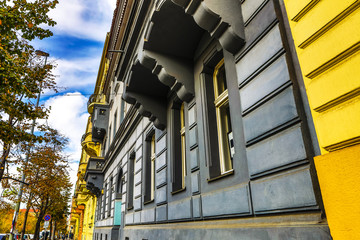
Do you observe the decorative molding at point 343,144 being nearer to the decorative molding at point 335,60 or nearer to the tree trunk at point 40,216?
the decorative molding at point 335,60

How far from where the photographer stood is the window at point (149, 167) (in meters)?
8.54

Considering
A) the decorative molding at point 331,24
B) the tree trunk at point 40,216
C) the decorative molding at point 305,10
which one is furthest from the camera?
the tree trunk at point 40,216

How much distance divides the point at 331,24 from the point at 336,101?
799 mm

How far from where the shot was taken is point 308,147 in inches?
107

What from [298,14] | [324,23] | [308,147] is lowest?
[308,147]

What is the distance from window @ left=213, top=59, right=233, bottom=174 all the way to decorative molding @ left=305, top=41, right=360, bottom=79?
→ 83.5 inches

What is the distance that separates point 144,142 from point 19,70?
15.7 ft

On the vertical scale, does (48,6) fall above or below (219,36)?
above

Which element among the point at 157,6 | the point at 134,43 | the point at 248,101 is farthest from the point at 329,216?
the point at 134,43

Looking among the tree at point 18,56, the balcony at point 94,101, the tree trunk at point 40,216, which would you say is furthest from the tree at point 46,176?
the tree at point 18,56

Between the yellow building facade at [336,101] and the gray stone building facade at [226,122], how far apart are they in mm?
159

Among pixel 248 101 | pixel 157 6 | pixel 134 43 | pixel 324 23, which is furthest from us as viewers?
pixel 134 43

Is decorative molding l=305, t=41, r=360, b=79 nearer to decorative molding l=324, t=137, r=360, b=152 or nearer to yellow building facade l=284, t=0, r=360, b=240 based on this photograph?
yellow building facade l=284, t=0, r=360, b=240

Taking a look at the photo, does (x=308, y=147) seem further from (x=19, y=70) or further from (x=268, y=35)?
(x=19, y=70)
